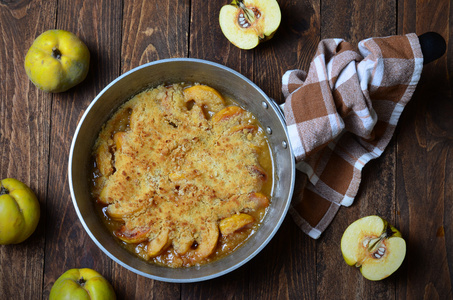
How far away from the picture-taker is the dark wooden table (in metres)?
1.51

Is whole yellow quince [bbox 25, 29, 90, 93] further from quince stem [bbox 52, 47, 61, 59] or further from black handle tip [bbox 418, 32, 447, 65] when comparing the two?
black handle tip [bbox 418, 32, 447, 65]

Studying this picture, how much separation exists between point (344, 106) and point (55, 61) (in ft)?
3.13

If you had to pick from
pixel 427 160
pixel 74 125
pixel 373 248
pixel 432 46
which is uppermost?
pixel 432 46

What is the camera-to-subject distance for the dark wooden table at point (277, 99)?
1.51 m

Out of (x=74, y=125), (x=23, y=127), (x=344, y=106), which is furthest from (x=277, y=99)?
(x=23, y=127)

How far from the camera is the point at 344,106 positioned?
1.34 meters

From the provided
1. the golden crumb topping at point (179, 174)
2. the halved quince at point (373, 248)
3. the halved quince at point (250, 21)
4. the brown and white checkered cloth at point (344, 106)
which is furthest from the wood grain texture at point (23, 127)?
the halved quince at point (373, 248)

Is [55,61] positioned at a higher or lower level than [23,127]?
higher

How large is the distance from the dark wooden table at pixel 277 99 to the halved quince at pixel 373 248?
82mm

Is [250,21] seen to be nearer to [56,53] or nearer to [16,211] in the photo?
[56,53]

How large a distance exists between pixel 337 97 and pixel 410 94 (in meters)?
0.26

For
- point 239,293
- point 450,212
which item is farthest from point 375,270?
point 239,293

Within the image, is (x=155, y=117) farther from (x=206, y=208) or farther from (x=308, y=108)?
(x=308, y=108)

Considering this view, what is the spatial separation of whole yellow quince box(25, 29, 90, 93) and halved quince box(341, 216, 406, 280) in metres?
1.09
